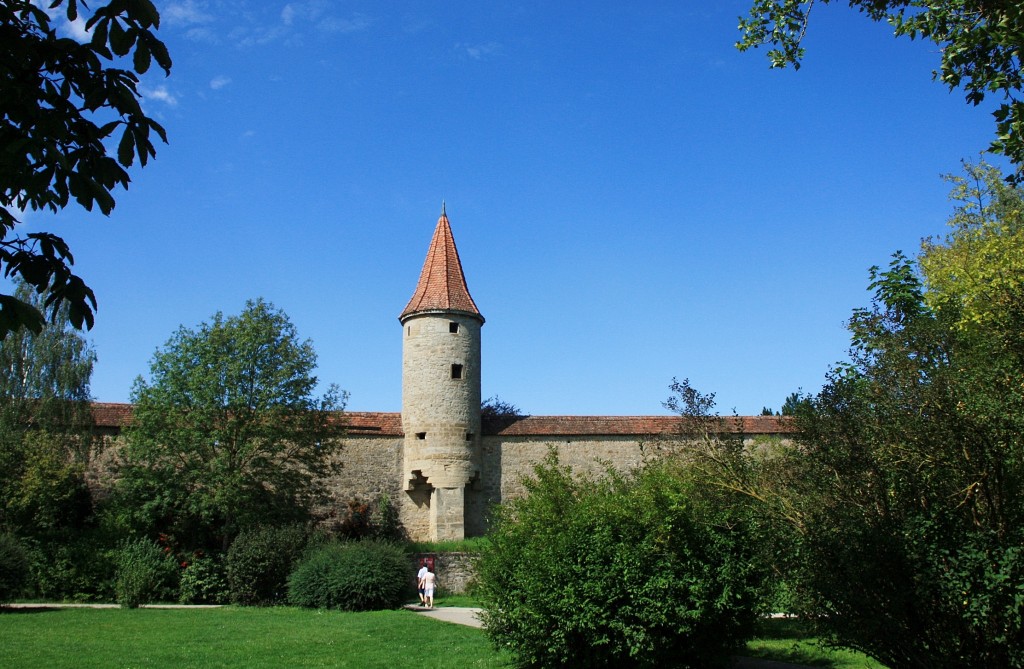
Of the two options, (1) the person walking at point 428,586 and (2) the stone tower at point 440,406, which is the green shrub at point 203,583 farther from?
(2) the stone tower at point 440,406

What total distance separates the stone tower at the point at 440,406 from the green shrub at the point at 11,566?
12031 mm

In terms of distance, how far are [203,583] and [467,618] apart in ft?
29.5

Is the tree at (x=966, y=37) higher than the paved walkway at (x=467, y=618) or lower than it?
higher

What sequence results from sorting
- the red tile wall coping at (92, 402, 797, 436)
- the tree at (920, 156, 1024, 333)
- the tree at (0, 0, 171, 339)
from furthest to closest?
the red tile wall coping at (92, 402, 797, 436) < the tree at (920, 156, 1024, 333) < the tree at (0, 0, 171, 339)

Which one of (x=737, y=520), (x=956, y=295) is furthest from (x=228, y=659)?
(x=956, y=295)

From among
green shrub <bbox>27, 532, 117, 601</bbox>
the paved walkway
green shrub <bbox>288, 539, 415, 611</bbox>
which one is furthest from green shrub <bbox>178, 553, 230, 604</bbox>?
the paved walkway

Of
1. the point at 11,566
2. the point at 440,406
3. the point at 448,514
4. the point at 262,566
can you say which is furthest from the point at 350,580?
the point at 440,406

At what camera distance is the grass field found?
12.6m

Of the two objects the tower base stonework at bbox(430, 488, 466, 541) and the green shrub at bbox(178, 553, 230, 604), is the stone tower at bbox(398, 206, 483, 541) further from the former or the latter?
the green shrub at bbox(178, 553, 230, 604)

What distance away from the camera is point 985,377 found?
895 cm

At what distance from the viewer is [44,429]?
2698 cm

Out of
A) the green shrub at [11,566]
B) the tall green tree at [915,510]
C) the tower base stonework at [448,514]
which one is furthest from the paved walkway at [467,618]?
the green shrub at [11,566]

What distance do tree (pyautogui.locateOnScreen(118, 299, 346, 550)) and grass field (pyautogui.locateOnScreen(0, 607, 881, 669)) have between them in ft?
18.6

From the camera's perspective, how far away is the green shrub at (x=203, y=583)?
78.4 feet
